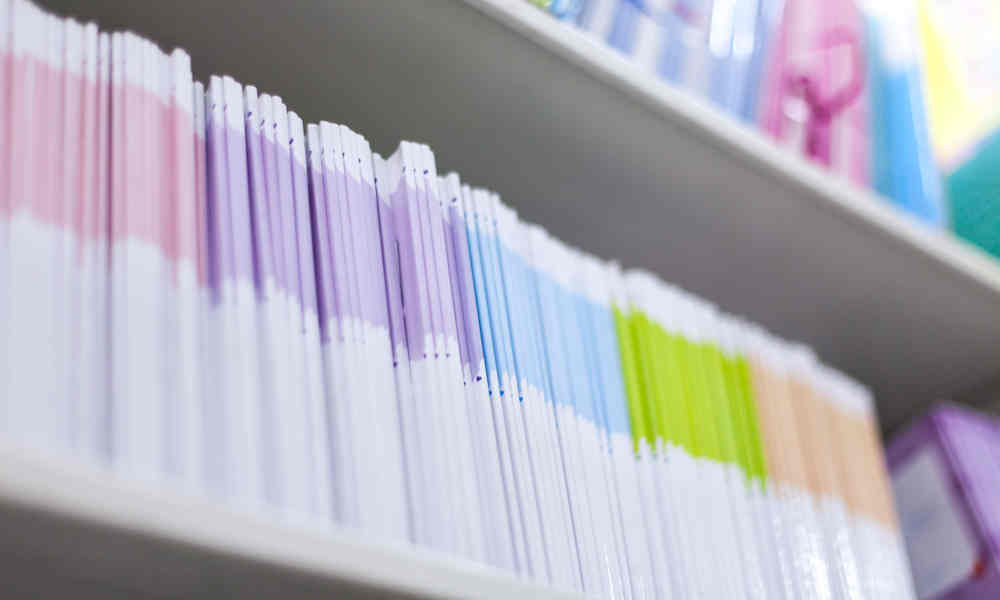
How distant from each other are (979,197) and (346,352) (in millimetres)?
1018

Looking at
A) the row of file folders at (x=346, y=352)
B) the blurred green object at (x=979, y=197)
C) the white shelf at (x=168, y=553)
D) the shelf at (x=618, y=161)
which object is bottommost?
the white shelf at (x=168, y=553)

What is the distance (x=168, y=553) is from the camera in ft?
1.69

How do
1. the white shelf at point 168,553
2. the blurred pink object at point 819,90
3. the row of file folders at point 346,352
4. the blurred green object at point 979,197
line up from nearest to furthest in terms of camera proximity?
the white shelf at point 168,553, the row of file folders at point 346,352, the blurred pink object at point 819,90, the blurred green object at point 979,197

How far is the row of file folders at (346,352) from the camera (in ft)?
1.94

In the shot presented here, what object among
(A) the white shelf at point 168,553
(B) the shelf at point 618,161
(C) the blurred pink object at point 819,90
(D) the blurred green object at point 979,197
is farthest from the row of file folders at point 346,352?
(D) the blurred green object at point 979,197

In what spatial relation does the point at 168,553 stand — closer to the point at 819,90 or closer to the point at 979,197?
the point at 819,90

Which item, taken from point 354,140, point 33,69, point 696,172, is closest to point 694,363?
point 696,172

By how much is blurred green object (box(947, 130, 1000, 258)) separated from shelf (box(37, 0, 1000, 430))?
144mm

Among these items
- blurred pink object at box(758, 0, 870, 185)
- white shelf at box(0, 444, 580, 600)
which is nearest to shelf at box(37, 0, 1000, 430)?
Answer: blurred pink object at box(758, 0, 870, 185)

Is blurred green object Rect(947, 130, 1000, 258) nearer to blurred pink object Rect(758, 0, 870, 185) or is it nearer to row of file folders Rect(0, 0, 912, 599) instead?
blurred pink object Rect(758, 0, 870, 185)

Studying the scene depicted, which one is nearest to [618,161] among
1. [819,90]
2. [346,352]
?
[819,90]

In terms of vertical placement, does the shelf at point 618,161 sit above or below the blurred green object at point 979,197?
below

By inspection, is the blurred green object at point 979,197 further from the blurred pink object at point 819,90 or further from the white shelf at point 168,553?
the white shelf at point 168,553

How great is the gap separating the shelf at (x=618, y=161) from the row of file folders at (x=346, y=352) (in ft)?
0.46
